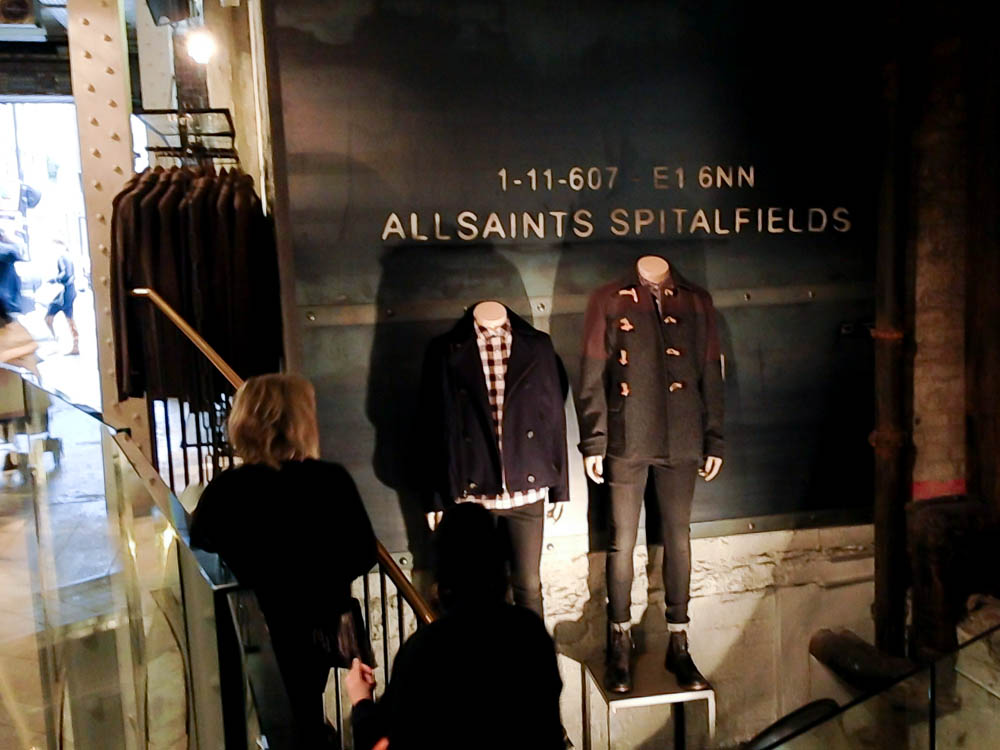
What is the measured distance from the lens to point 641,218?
4090 millimetres

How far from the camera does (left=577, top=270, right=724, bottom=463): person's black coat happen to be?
12.6 feet

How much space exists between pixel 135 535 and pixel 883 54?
343 centimetres

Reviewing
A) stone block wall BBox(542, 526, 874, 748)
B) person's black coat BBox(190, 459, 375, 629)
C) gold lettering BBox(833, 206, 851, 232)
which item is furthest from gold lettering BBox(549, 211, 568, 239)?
person's black coat BBox(190, 459, 375, 629)

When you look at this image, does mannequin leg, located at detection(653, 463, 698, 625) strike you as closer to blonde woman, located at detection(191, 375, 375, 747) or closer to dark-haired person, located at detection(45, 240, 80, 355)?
blonde woman, located at detection(191, 375, 375, 747)

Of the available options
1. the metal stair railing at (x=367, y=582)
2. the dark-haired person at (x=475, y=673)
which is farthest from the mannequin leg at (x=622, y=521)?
the dark-haired person at (x=475, y=673)

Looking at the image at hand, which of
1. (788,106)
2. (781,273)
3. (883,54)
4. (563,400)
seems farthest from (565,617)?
(883,54)

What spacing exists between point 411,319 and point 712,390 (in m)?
1.24

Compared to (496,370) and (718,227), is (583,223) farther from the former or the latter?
(496,370)

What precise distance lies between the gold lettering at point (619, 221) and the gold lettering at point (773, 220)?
0.66 meters

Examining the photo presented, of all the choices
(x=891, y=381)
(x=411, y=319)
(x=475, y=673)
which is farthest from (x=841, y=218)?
(x=475, y=673)

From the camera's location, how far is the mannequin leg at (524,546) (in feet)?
12.6

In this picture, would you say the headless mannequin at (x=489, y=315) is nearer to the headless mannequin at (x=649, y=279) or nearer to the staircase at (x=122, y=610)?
the headless mannequin at (x=649, y=279)

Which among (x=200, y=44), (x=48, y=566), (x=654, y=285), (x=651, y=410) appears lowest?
(x=48, y=566)

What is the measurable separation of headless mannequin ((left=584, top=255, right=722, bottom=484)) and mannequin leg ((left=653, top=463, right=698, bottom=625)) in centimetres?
9
